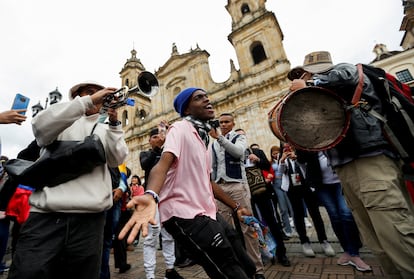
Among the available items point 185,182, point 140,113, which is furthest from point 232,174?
point 140,113

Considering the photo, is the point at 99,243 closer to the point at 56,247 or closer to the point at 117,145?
the point at 56,247

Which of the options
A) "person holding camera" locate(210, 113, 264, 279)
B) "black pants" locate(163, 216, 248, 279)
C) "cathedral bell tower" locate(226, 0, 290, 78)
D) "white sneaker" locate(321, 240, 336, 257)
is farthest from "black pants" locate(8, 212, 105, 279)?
"cathedral bell tower" locate(226, 0, 290, 78)

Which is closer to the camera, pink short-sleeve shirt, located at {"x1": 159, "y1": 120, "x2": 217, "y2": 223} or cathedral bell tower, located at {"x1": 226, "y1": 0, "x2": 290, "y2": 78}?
pink short-sleeve shirt, located at {"x1": 159, "y1": 120, "x2": 217, "y2": 223}

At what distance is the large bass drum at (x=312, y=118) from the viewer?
1.86m

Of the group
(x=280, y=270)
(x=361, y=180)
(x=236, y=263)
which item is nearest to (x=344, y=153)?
(x=361, y=180)

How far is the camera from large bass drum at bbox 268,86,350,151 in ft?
6.11

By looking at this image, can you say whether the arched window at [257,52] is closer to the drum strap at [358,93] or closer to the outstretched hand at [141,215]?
the drum strap at [358,93]

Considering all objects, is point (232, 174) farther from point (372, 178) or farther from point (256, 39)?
point (256, 39)

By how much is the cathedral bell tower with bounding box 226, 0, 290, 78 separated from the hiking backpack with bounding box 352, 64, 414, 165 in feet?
43.9

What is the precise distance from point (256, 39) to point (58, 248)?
18010mm

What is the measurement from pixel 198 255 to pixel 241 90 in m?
15.0

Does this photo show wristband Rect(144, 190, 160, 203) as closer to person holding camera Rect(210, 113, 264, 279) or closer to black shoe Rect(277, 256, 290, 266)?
person holding camera Rect(210, 113, 264, 279)

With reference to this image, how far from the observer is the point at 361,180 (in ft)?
5.96

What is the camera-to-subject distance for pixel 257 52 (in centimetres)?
1672
